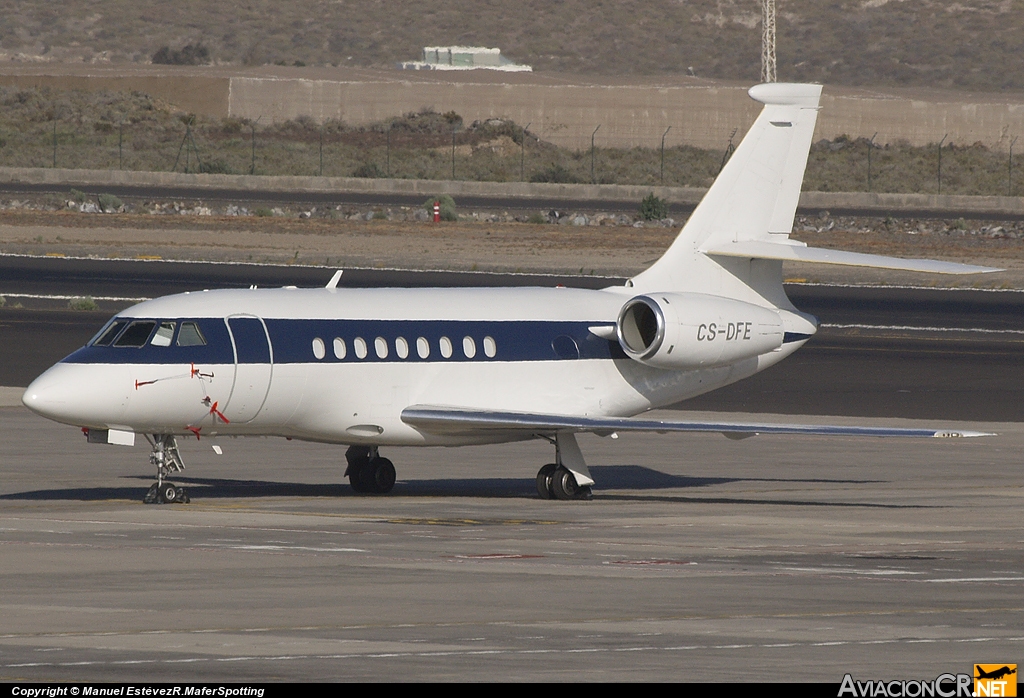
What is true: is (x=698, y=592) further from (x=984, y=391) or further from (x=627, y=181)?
(x=627, y=181)

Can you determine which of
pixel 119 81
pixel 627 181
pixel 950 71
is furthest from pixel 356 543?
pixel 950 71

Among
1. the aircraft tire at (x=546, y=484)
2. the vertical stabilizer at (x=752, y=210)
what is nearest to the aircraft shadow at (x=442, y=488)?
the aircraft tire at (x=546, y=484)

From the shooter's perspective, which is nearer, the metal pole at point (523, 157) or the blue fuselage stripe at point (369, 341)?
the blue fuselage stripe at point (369, 341)

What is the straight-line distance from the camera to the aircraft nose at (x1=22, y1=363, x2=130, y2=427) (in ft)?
74.9

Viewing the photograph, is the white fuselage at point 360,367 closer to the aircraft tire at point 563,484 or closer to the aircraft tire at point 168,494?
the aircraft tire at point 168,494

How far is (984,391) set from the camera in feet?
129

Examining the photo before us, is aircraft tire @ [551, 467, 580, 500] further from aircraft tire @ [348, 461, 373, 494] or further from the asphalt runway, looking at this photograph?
aircraft tire @ [348, 461, 373, 494]

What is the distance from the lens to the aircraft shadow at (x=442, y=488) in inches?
1008

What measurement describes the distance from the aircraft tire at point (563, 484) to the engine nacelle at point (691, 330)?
85.5 inches

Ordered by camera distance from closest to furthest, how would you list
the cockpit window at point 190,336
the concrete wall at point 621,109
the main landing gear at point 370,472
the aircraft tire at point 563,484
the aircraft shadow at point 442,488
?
the cockpit window at point 190,336 → the aircraft shadow at point 442,488 → the aircraft tire at point 563,484 → the main landing gear at point 370,472 → the concrete wall at point 621,109

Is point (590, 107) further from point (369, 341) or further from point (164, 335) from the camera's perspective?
point (164, 335)

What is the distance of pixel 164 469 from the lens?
24.4m

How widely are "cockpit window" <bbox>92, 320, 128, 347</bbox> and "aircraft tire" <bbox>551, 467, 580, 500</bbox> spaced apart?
6033 millimetres

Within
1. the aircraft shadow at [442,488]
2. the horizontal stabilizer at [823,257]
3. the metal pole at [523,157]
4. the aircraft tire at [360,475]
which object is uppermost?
the horizontal stabilizer at [823,257]
